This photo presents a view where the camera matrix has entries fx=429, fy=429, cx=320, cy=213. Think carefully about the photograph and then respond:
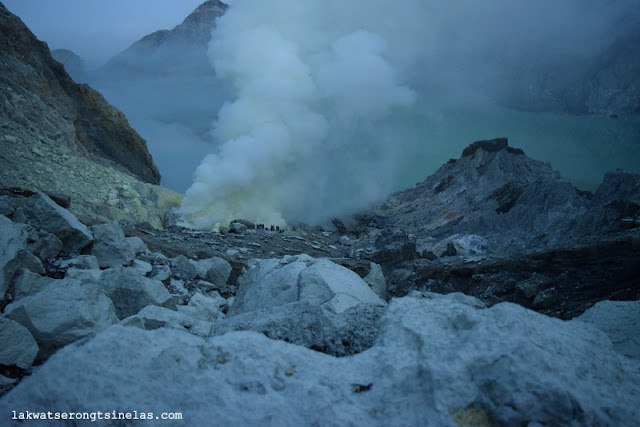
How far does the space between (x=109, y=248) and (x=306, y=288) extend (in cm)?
420

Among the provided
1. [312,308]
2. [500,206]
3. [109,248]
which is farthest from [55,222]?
[500,206]

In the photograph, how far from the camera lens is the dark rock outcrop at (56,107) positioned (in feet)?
57.9

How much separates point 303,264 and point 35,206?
14.3ft

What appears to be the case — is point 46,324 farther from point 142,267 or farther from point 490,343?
point 490,343

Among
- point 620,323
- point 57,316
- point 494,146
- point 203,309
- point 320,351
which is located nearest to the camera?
point 320,351

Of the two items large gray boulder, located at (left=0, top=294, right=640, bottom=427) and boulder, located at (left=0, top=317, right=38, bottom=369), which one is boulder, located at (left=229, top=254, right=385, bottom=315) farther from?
boulder, located at (left=0, top=317, right=38, bottom=369)

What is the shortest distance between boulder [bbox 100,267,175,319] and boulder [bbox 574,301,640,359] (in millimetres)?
4092

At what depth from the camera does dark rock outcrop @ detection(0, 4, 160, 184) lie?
17656 mm

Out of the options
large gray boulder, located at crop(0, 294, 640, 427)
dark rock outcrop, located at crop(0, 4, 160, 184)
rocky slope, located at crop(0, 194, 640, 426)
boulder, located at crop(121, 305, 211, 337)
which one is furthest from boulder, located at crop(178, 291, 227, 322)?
dark rock outcrop, located at crop(0, 4, 160, 184)

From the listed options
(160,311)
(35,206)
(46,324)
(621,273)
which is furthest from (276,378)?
(35,206)

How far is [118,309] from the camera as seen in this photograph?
459 cm

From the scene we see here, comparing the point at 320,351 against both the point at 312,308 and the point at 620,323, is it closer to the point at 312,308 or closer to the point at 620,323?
the point at 312,308

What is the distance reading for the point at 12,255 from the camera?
4.52m

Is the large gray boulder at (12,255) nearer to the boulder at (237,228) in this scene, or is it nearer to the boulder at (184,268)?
the boulder at (184,268)
